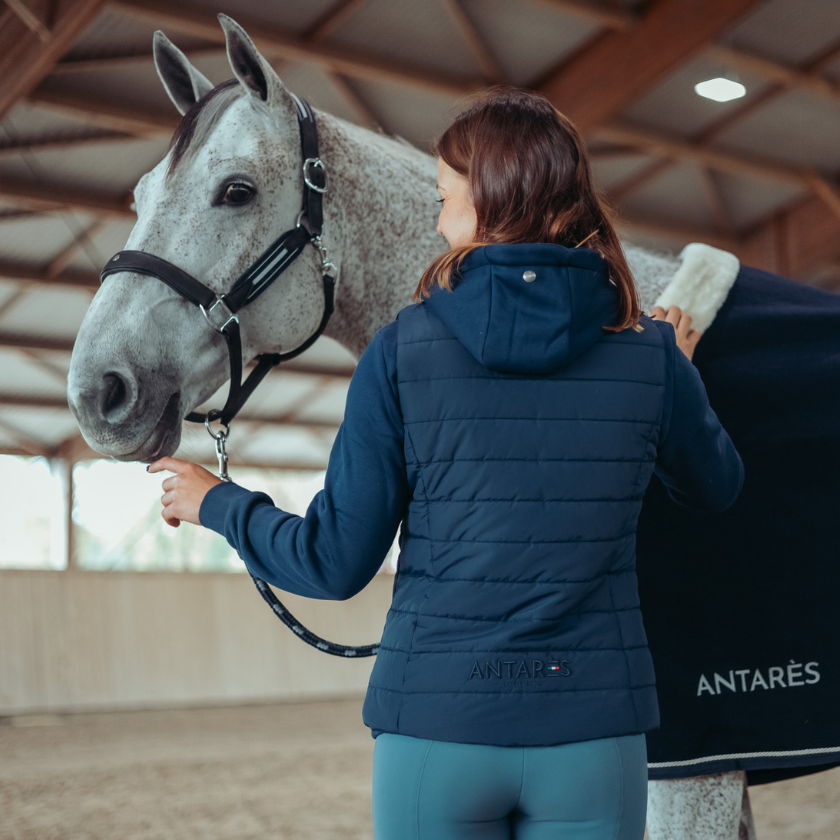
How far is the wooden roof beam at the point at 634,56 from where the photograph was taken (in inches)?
194

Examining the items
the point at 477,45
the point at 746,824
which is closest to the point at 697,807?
the point at 746,824

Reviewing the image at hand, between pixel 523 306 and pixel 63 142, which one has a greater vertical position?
pixel 63 142

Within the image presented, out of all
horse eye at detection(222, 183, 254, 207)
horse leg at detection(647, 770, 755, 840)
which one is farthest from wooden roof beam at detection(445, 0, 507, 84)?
horse leg at detection(647, 770, 755, 840)

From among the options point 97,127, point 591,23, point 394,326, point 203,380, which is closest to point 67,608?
point 97,127

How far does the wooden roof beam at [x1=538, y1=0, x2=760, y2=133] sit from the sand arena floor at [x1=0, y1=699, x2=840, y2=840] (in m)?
3.65

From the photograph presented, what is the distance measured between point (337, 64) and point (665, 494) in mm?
4592

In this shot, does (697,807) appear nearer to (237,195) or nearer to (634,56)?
(237,195)

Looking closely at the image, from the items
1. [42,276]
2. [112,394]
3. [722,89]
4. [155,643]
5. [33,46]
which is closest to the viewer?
[112,394]

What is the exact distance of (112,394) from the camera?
117 centimetres

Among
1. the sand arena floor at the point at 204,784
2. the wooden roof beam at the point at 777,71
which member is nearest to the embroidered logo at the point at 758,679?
the sand arena floor at the point at 204,784

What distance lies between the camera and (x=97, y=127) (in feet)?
19.1

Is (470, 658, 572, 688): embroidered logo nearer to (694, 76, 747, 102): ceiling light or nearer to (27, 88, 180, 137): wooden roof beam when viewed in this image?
(694, 76, 747, 102): ceiling light

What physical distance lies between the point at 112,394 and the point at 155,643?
5920 millimetres

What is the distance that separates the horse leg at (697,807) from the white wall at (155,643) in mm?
5788
